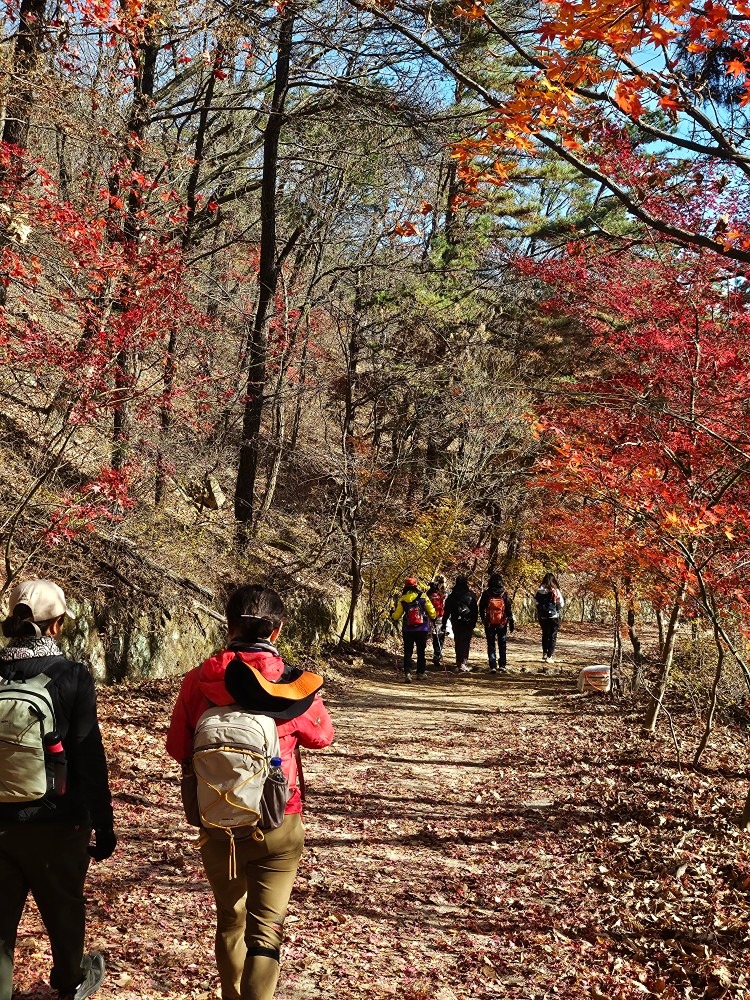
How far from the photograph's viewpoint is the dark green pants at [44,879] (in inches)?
113

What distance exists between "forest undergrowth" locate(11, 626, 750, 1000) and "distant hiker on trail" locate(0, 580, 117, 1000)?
3.25 ft

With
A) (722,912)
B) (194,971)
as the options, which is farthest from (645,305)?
(194,971)

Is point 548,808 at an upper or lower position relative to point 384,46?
lower

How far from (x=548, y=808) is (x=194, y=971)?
13.9 feet

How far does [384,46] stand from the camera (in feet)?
38.0

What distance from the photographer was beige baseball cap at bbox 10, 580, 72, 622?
296cm

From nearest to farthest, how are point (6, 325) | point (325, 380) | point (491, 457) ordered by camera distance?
point (6, 325), point (491, 457), point (325, 380)

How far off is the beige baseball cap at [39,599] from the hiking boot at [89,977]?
4.83 feet

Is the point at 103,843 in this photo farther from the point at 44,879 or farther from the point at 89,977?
the point at 89,977

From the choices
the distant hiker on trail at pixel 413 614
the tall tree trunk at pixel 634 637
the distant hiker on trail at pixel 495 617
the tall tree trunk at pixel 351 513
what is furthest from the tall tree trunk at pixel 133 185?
the tall tree trunk at pixel 634 637

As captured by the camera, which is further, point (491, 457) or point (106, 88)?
point (491, 457)

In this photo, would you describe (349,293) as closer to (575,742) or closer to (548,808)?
(575,742)

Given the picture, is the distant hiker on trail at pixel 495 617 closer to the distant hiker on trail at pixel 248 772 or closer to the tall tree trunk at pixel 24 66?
the tall tree trunk at pixel 24 66

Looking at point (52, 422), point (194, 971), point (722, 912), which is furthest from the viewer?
point (52, 422)
